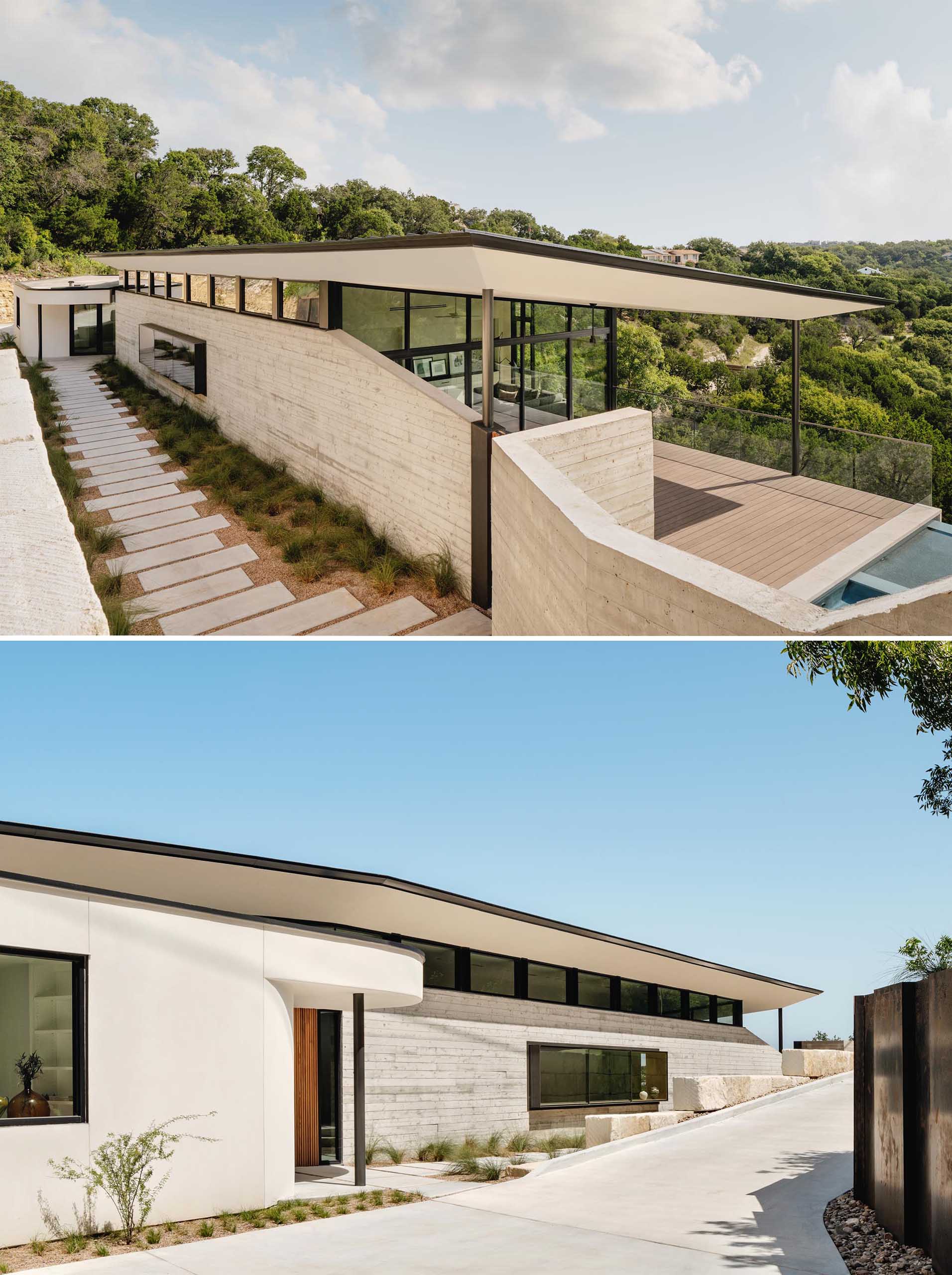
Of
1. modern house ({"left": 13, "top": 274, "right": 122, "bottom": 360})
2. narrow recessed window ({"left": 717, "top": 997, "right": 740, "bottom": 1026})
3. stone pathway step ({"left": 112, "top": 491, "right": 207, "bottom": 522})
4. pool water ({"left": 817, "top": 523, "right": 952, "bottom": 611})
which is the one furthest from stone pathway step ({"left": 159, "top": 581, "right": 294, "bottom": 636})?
modern house ({"left": 13, "top": 274, "right": 122, "bottom": 360})

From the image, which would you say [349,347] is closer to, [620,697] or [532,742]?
[620,697]

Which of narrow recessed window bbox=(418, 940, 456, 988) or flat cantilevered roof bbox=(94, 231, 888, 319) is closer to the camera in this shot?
flat cantilevered roof bbox=(94, 231, 888, 319)

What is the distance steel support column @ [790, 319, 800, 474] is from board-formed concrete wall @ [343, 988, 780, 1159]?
10.1 meters

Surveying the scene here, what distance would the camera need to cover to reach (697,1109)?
1476 centimetres

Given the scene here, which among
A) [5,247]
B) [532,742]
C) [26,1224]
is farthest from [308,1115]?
[5,247]

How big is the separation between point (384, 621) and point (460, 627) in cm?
83

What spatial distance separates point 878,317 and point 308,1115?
66.5 m

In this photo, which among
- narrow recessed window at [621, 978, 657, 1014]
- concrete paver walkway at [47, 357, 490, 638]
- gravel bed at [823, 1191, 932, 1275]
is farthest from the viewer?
narrow recessed window at [621, 978, 657, 1014]

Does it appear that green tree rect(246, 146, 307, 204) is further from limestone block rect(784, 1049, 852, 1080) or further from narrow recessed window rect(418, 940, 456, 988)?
narrow recessed window rect(418, 940, 456, 988)

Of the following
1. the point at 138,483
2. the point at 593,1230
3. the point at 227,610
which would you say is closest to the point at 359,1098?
the point at 593,1230

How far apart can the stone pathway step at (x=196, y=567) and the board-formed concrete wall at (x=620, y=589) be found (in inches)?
162

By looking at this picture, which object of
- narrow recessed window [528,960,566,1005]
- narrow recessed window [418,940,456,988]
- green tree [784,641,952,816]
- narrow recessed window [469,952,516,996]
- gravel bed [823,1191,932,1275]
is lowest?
narrow recessed window [528,960,566,1005]

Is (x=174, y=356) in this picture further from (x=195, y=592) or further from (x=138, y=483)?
(x=195, y=592)

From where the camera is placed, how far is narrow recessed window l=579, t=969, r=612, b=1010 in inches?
628
